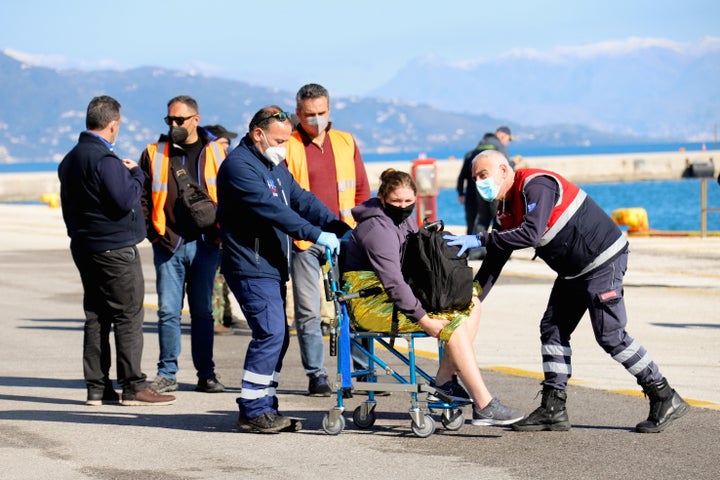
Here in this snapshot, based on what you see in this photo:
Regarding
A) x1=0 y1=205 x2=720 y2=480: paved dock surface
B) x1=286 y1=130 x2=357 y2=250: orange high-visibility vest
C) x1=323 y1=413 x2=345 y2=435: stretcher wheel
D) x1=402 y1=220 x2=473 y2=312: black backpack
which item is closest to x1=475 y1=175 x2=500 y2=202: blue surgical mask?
x1=402 y1=220 x2=473 y2=312: black backpack

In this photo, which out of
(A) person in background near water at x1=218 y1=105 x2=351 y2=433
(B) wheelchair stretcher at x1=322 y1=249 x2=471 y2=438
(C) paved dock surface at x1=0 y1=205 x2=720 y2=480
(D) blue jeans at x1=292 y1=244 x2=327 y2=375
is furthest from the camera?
(D) blue jeans at x1=292 y1=244 x2=327 y2=375

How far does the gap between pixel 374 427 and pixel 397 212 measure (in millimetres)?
1327

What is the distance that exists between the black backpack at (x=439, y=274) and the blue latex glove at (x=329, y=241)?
18.8 inches

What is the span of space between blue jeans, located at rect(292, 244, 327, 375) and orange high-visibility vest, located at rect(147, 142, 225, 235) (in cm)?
81

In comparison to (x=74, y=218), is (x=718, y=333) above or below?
below

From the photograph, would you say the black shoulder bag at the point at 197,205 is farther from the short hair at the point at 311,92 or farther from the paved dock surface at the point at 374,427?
the paved dock surface at the point at 374,427

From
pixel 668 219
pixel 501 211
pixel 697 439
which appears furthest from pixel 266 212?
pixel 668 219

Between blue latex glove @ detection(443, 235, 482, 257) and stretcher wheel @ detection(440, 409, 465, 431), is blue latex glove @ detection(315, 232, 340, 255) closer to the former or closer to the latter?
blue latex glove @ detection(443, 235, 482, 257)

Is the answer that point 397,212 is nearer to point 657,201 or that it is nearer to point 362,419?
point 362,419

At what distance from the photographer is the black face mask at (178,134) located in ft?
31.2

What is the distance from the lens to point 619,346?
7898 millimetres

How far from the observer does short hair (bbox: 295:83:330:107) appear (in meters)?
9.33

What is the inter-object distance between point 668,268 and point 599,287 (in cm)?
1136

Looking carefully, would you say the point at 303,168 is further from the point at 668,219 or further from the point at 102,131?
the point at 668,219
